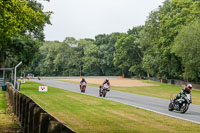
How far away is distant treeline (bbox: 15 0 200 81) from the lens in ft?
154

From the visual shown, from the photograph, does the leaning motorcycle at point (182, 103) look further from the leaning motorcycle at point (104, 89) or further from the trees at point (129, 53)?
the trees at point (129, 53)

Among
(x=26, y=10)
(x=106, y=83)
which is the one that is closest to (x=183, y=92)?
(x=26, y=10)

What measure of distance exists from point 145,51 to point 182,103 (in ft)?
246

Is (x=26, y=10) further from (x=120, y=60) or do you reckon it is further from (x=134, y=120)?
(x=120, y=60)

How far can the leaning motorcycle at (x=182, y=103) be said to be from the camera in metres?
16.2

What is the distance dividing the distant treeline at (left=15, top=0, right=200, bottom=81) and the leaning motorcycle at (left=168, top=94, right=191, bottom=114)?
1131 inches

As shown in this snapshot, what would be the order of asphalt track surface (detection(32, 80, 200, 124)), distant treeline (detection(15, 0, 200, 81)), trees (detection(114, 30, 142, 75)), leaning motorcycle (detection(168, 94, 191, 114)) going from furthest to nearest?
trees (detection(114, 30, 142, 75)), distant treeline (detection(15, 0, 200, 81)), leaning motorcycle (detection(168, 94, 191, 114)), asphalt track surface (detection(32, 80, 200, 124))

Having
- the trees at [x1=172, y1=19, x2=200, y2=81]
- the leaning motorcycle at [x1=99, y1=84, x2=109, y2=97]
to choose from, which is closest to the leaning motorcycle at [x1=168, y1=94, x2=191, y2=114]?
the leaning motorcycle at [x1=99, y1=84, x2=109, y2=97]

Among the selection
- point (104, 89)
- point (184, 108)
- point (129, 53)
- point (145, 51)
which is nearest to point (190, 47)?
point (104, 89)

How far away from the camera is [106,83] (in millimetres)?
27250

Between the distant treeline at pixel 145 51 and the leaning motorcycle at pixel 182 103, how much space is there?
28.7 m

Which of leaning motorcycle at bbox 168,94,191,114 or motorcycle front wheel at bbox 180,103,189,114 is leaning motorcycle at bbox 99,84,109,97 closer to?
leaning motorcycle at bbox 168,94,191,114

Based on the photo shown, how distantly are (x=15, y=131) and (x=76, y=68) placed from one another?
12181cm

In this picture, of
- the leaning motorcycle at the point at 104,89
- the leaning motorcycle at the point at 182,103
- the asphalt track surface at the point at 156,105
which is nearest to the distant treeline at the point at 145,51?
the asphalt track surface at the point at 156,105
